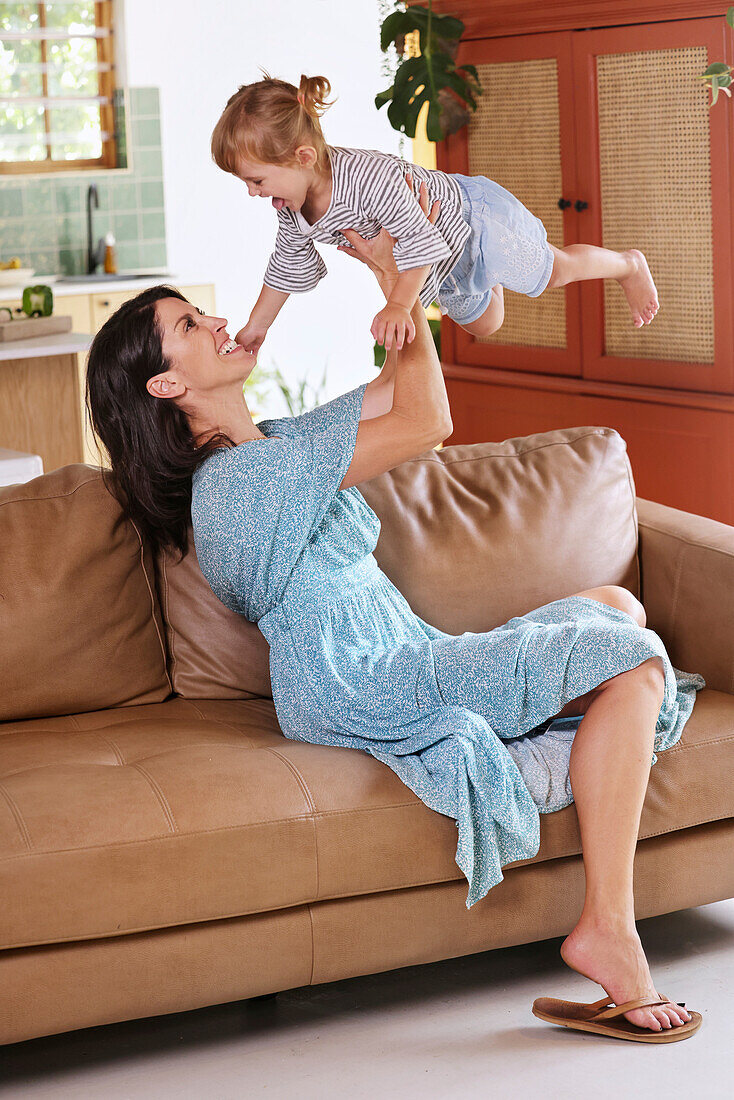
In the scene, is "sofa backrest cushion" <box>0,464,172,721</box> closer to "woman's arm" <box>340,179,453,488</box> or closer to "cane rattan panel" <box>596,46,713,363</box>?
"woman's arm" <box>340,179,453,488</box>

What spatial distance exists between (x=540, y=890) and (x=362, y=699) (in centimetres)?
44

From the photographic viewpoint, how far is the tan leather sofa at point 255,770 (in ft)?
6.55

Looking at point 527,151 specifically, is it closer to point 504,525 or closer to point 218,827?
point 504,525

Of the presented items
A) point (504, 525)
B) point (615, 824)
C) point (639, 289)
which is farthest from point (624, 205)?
point (615, 824)

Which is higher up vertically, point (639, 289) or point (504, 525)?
point (639, 289)

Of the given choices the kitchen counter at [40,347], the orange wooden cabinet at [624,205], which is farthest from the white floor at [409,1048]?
the kitchen counter at [40,347]

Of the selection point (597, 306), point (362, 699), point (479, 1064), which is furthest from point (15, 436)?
point (479, 1064)

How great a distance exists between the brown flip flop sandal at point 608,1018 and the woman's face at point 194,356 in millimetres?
1177

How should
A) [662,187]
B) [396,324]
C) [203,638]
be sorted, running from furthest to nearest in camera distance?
[662,187]
[203,638]
[396,324]

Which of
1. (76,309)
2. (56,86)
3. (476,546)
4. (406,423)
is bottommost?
(476,546)

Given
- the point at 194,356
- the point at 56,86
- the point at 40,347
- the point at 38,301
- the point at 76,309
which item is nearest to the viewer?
the point at 194,356

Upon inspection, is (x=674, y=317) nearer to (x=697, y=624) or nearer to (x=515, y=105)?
(x=515, y=105)

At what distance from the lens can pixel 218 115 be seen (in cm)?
641

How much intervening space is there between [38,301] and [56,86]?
177 centimetres
